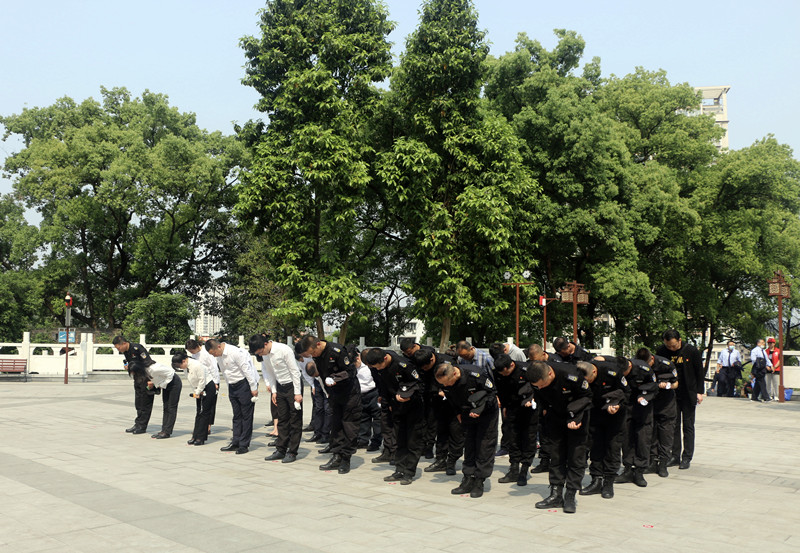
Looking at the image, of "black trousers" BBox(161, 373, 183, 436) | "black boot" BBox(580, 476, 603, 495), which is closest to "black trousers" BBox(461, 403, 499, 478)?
"black boot" BBox(580, 476, 603, 495)

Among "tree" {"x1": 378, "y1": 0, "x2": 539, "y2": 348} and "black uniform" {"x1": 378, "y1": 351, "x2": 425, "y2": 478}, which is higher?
"tree" {"x1": 378, "y1": 0, "x2": 539, "y2": 348}

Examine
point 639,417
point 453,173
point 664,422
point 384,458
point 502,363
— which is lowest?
point 384,458

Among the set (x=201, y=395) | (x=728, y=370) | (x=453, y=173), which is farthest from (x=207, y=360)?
(x=728, y=370)

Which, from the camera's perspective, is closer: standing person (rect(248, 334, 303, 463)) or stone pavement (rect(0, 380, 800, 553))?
stone pavement (rect(0, 380, 800, 553))

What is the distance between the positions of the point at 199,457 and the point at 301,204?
15804 mm

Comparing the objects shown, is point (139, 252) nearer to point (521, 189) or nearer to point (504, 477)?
point (521, 189)

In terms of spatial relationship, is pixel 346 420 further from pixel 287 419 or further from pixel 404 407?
pixel 287 419

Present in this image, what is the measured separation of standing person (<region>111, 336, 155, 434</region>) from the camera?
1279 cm

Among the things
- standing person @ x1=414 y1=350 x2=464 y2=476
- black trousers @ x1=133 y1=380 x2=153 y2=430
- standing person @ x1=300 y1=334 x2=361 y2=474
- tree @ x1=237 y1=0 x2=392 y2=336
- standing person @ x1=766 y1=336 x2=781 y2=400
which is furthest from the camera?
tree @ x1=237 y1=0 x2=392 y2=336

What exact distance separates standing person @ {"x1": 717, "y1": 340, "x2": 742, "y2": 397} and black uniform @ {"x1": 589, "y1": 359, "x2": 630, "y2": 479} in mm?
17634

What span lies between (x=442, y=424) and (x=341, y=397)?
1438 mm

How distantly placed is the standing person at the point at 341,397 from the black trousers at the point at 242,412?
1.94 m

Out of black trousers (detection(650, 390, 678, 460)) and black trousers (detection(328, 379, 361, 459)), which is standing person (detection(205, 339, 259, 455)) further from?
black trousers (detection(650, 390, 678, 460))

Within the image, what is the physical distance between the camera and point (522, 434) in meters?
9.13
